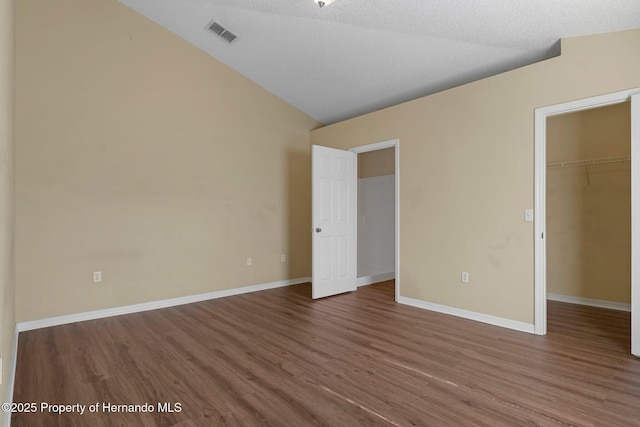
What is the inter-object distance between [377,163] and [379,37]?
2828 millimetres

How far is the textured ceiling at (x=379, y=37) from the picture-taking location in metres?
2.71

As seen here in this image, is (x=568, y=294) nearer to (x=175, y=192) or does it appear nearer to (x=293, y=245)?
(x=293, y=245)

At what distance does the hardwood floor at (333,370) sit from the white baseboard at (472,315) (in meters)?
0.13

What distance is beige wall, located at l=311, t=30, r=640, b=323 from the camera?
288cm

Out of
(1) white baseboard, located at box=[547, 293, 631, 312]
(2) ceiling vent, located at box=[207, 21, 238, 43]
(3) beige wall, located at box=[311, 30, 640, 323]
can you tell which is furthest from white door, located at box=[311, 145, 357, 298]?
(1) white baseboard, located at box=[547, 293, 631, 312]

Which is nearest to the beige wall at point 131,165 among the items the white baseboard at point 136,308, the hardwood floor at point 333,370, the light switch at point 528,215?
the white baseboard at point 136,308

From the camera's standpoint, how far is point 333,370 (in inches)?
93.7

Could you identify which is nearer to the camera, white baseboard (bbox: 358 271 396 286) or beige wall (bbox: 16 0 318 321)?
beige wall (bbox: 16 0 318 321)

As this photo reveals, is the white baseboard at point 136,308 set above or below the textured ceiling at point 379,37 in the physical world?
below

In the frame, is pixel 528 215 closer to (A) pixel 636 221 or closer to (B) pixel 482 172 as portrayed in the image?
(B) pixel 482 172

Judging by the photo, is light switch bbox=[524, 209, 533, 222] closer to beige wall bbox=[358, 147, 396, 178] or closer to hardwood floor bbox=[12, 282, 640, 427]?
hardwood floor bbox=[12, 282, 640, 427]

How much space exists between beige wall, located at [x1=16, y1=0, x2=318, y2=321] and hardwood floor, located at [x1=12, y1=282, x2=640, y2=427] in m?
0.60

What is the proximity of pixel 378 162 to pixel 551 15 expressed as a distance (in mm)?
3509

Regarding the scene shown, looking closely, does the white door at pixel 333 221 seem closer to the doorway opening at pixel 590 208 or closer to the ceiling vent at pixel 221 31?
the ceiling vent at pixel 221 31
